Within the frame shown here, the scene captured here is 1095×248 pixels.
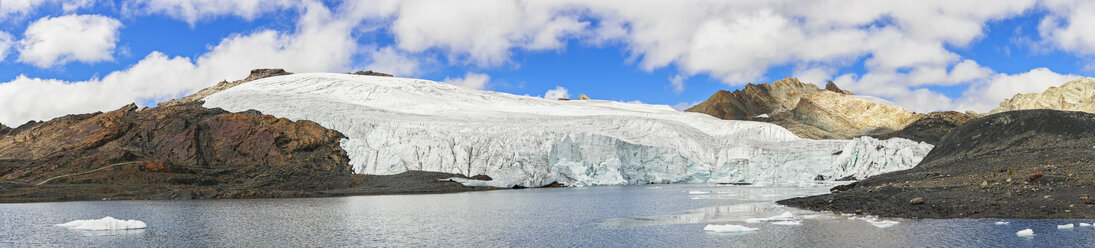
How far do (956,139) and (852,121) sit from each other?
69.4m

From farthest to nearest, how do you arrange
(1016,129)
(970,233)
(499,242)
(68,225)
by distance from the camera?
(1016,129) < (68,225) < (499,242) < (970,233)

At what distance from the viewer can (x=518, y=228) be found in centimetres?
2083

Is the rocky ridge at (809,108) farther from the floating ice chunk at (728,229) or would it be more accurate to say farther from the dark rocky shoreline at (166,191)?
the floating ice chunk at (728,229)

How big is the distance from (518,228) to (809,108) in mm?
94687

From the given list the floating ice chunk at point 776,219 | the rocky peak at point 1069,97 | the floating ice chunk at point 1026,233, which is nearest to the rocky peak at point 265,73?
the floating ice chunk at point 776,219

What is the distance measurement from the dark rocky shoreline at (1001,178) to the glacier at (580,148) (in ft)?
32.1

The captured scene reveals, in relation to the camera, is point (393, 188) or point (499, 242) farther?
point (393, 188)

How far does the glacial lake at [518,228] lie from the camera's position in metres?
16.1

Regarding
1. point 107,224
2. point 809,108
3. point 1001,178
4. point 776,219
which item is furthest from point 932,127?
point 107,224

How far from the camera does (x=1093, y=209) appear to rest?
58.7 ft

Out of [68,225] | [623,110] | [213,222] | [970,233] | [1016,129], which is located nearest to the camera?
[970,233]

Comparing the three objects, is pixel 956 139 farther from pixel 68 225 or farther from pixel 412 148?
pixel 68 225

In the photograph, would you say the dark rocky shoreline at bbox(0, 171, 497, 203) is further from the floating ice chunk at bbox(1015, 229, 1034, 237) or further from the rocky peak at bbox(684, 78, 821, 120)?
the rocky peak at bbox(684, 78, 821, 120)

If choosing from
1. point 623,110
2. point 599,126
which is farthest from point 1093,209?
point 623,110
